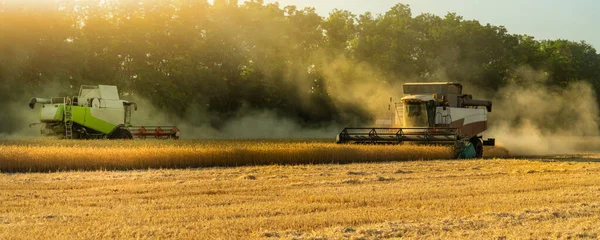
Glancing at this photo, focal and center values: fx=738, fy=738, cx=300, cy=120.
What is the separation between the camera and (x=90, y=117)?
3186 centimetres

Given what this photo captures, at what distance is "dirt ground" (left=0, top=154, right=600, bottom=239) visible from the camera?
885 centimetres

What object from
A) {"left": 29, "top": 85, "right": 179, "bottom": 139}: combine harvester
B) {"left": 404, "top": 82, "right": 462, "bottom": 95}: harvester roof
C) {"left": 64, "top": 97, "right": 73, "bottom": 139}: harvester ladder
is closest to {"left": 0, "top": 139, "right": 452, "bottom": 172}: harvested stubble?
{"left": 404, "top": 82, "right": 462, "bottom": 95}: harvester roof

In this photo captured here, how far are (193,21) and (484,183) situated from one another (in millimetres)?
35903

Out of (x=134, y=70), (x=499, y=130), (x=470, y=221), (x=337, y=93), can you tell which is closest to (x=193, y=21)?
(x=134, y=70)

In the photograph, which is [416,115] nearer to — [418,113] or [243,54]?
[418,113]

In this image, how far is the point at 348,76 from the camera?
50.3 metres

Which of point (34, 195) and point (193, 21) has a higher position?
point (193, 21)

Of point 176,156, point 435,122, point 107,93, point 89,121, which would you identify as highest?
point 107,93

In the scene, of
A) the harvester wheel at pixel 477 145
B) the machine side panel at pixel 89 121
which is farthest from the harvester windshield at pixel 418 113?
the machine side panel at pixel 89 121

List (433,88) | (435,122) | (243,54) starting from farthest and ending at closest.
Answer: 1. (243,54)
2. (433,88)
3. (435,122)

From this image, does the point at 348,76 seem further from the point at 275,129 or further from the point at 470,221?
the point at 470,221

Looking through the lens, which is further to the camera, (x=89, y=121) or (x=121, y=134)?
(x=121, y=134)

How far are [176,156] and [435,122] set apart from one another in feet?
35.9

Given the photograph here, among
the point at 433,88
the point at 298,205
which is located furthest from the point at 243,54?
the point at 298,205
